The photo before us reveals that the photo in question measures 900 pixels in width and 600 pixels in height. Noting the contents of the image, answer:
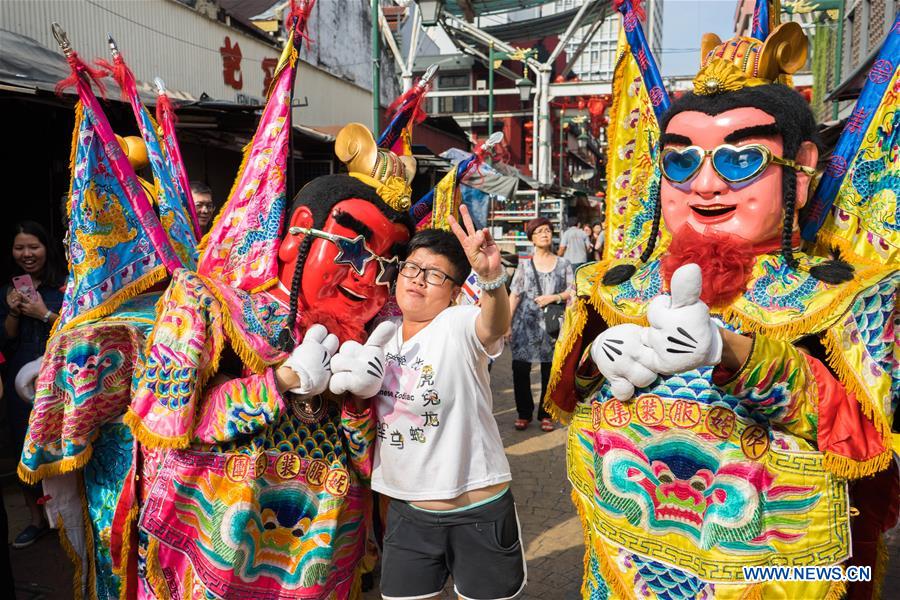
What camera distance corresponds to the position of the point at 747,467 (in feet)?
6.44

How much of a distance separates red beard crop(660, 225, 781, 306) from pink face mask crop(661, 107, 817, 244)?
0.04m

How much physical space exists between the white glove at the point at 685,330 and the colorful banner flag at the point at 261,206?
1.45 m

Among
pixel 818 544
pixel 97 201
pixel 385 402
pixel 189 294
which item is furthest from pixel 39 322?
pixel 818 544

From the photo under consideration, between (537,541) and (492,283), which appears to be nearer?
(492,283)

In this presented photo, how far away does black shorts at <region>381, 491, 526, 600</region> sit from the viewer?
89.7 inches

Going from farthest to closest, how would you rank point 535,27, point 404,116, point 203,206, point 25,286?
point 535,27
point 203,206
point 25,286
point 404,116

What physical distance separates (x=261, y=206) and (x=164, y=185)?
561 mm

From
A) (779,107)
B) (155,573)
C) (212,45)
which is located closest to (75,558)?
(155,573)

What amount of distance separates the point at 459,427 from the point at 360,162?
110cm

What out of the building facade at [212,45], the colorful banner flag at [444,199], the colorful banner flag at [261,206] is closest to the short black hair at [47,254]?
the colorful banner flag at [261,206]

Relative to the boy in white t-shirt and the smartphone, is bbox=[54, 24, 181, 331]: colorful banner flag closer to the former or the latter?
Answer: the boy in white t-shirt

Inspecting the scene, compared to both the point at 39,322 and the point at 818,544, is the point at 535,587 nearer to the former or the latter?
the point at 818,544

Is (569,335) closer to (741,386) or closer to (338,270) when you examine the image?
(741,386)

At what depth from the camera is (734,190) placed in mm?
2094
